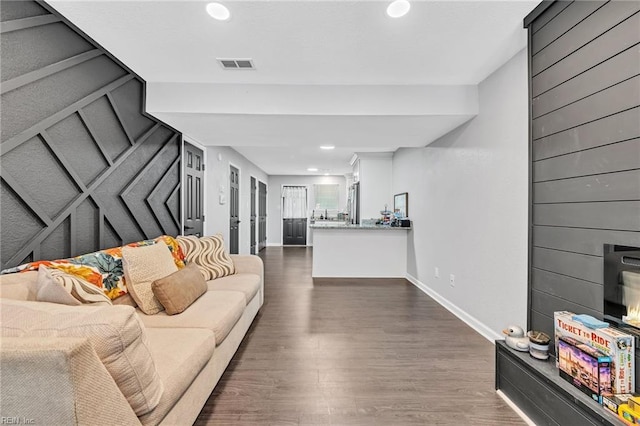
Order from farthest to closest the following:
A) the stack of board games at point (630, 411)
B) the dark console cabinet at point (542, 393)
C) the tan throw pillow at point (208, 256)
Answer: the tan throw pillow at point (208, 256) → the dark console cabinet at point (542, 393) → the stack of board games at point (630, 411)

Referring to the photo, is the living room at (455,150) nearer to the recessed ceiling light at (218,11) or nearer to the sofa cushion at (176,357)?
the recessed ceiling light at (218,11)

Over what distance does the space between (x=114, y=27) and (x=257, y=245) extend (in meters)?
6.33

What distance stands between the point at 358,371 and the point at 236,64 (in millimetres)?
2710

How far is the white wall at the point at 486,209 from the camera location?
2.19 m

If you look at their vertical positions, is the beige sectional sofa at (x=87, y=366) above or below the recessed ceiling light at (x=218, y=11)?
below

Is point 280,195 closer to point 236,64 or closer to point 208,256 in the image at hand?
A: point 208,256

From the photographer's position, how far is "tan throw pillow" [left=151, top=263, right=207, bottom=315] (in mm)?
1896

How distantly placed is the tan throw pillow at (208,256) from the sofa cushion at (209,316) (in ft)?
2.16

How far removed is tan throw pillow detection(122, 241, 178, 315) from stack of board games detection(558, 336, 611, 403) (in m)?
2.45

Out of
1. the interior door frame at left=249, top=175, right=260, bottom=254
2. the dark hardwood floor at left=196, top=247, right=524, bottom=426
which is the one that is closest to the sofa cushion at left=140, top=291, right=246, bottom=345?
the dark hardwood floor at left=196, top=247, right=524, bottom=426

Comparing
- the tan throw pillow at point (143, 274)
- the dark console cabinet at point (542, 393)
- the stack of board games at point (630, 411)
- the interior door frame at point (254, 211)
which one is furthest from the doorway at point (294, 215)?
the stack of board games at point (630, 411)

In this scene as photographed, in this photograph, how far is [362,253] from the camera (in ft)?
16.3

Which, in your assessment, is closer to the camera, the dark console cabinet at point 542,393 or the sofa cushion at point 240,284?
the dark console cabinet at point 542,393

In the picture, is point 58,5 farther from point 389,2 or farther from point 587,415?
point 587,415
